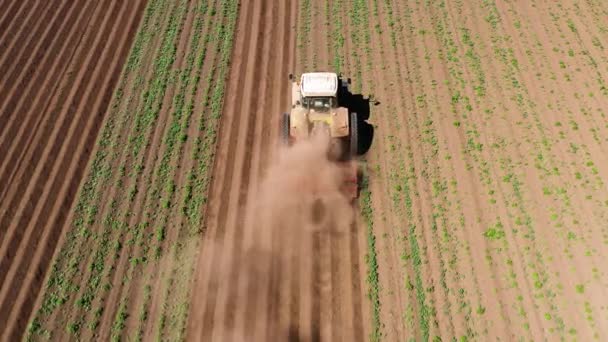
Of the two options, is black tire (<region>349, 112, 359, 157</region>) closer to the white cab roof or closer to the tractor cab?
the tractor cab

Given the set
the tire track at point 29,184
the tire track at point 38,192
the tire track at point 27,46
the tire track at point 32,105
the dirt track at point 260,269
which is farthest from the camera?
the tire track at point 27,46

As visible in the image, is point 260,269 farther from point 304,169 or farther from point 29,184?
point 29,184

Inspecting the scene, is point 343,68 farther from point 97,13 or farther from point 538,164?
point 97,13

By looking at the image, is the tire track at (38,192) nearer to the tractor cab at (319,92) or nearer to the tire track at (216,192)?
the tire track at (216,192)

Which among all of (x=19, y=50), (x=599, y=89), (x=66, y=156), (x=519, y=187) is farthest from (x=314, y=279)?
(x=19, y=50)

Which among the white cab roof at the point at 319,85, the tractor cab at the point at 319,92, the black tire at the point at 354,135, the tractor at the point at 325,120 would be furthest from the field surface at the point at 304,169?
the white cab roof at the point at 319,85

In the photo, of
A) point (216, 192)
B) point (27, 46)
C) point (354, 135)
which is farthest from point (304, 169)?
point (27, 46)

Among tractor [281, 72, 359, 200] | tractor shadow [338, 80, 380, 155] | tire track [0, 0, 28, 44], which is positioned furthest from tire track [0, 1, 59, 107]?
tractor shadow [338, 80, 380, 155]
